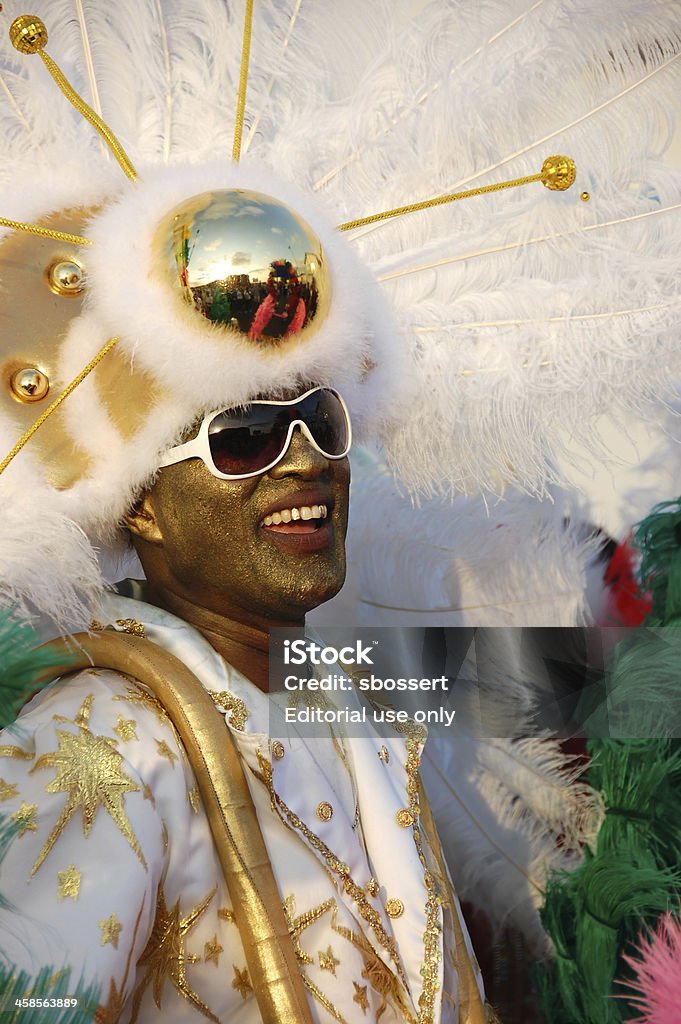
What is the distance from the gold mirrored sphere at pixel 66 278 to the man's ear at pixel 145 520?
31 centimetres

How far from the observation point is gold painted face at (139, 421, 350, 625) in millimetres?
1555

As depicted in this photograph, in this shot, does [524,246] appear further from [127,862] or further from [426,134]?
[127,862]

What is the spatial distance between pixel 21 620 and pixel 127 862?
315 millimetres

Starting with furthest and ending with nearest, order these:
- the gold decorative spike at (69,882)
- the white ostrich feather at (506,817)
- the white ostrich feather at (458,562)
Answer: the white ostrich feather at (458,562)
the white ostrich feather at (506,817)
the gold decorative spike at (69,882)

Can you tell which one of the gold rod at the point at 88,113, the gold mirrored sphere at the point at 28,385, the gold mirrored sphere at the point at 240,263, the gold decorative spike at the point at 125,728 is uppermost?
the gold rod at the point at 88,113

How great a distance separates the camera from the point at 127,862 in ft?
4.06

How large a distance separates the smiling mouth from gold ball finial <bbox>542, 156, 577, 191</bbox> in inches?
24.9

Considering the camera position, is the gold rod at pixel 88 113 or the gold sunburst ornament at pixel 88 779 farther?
the gold rod at pixel 88 113

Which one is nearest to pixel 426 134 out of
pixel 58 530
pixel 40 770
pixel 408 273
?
pixel 408 273

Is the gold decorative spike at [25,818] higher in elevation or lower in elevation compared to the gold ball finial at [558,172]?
lower

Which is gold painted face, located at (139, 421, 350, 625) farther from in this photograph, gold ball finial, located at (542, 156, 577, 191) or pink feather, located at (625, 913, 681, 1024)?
pink feather, located at (625, 913, 681, 1024)

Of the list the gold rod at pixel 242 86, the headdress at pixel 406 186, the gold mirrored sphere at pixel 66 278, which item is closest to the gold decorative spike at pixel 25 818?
the headdress at pixel 406 186

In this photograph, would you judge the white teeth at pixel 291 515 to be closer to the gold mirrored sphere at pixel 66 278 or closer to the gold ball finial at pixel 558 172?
the gold mirrored sphere at pixel 66 278

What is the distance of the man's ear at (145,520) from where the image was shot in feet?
5.34
